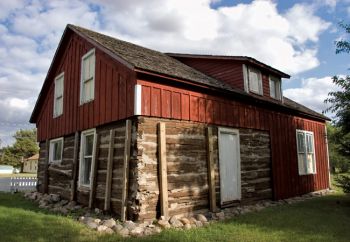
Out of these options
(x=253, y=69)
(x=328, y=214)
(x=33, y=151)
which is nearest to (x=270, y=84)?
(x=253, y=69)

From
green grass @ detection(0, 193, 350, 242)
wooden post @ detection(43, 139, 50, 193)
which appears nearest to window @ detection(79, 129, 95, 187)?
green grass @ detection(0, 193, 350, 242)

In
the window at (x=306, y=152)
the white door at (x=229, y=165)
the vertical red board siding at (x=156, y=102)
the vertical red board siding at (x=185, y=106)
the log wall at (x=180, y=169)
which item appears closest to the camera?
the log wall at (x=180, y=169)

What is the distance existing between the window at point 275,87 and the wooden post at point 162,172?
334 inches

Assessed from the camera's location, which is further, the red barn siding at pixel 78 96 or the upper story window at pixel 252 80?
the upper story window at pixel 252 80

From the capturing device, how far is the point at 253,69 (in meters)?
14.9

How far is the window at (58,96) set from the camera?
1441cm

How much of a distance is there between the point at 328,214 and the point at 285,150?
15.2 ft

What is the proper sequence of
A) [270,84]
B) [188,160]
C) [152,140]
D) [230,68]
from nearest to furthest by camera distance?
[152,140]
[188,160]
[230,68]
[270,84]

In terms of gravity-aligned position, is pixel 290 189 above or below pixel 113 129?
below

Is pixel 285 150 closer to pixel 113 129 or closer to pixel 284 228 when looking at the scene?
pixel 284 228

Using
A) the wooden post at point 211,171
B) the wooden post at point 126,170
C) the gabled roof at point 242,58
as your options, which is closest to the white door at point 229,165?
the wooden post at point 211,171

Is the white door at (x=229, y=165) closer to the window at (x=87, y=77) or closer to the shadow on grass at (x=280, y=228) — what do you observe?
the shadow on grass at (x=280, y=228)

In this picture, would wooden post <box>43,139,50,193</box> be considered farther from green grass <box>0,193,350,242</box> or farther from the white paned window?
the white paned window

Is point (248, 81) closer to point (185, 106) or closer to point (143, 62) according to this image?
point (185, 106)
